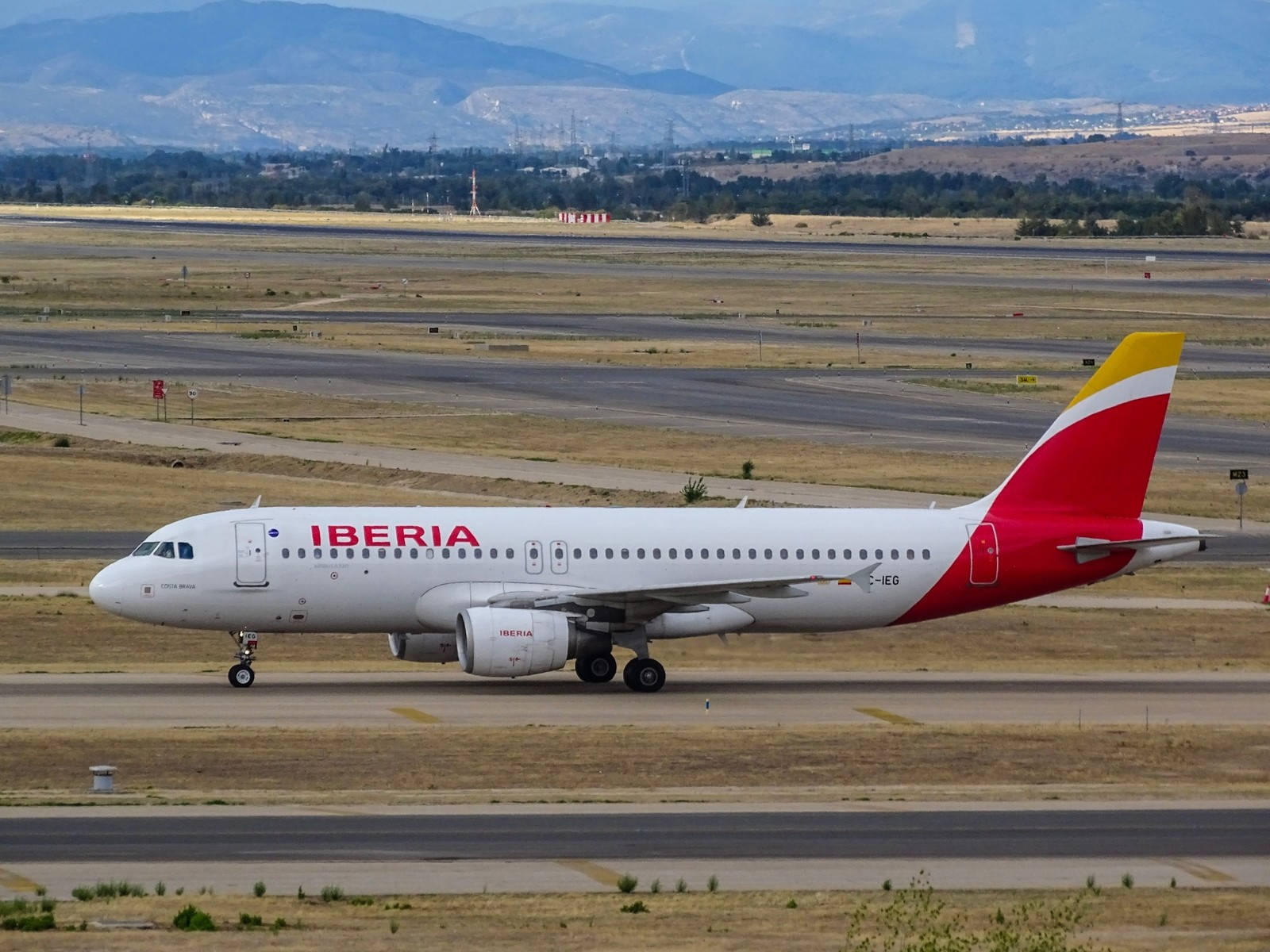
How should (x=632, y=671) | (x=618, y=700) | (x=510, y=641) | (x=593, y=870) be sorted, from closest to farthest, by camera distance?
(x=593, y=870), (x=510, y=641), (x=618, y=700), (x=632, y=671)

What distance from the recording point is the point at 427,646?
45531mm

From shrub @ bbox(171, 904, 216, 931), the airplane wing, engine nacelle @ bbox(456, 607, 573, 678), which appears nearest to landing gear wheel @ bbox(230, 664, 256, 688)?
engine nacelle @ bbox(456, 607, 573, 678)

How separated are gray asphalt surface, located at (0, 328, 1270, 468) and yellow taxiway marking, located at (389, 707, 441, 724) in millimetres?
47884

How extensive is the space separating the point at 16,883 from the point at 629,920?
28.0 ft

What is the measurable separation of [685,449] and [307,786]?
52.0 meters

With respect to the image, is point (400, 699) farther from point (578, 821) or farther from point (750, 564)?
point (578, 821)

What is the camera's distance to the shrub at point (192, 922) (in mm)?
25422

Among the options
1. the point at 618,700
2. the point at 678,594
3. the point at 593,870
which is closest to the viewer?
the point at 593,870

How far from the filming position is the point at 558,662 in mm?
44000

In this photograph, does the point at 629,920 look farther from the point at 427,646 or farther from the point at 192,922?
the point at 427,646

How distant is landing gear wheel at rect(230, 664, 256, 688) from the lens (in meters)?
44.6

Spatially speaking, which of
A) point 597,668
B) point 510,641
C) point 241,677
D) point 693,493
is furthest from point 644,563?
point 693,493

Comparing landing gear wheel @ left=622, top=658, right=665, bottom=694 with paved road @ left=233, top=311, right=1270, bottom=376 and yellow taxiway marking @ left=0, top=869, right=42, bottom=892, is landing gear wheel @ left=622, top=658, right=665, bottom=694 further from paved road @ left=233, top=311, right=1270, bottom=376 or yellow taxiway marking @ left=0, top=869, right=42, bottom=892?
paved road @ left=233, top=311, right=1270, bottom=376

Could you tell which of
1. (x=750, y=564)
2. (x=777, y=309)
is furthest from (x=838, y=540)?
(x=777, y=309)
